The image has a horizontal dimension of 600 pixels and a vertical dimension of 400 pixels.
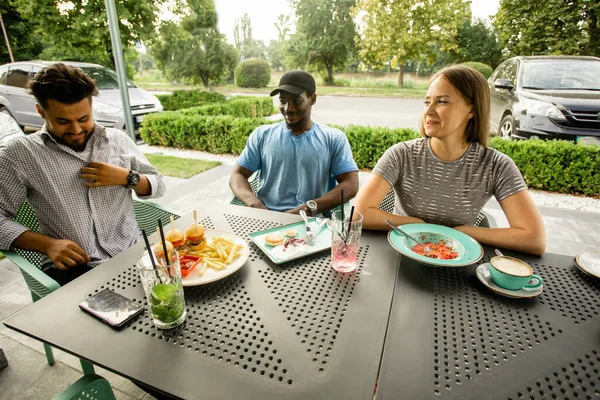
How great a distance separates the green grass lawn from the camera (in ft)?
16.6

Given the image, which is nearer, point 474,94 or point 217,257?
point 217,257

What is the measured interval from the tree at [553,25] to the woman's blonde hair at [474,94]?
42.0 feet

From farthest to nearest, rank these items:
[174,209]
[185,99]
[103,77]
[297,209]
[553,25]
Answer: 1. [553,25]
2. [185,99]
3. [103,77]
4. [174,209]
5. [297,209]

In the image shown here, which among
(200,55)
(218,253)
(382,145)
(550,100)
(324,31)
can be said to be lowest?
(382,145)

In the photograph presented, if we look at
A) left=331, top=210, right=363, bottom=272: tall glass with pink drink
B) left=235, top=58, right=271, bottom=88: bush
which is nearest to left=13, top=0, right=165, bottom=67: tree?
left=331, top=210, right=363, bottom=272: tall glass with pink drink

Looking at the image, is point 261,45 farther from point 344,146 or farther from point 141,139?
point 344,146

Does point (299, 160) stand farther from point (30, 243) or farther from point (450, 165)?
point (30, 243)

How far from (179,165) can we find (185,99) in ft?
Answer: 18.4

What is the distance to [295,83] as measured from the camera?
231cm

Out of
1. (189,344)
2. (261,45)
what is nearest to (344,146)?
(189,344)

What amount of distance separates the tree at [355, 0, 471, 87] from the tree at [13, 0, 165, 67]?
13935 mm

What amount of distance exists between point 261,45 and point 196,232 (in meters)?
48.6

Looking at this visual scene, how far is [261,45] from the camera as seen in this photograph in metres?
45.0

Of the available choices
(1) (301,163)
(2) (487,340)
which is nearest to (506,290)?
(2) (487,340)
